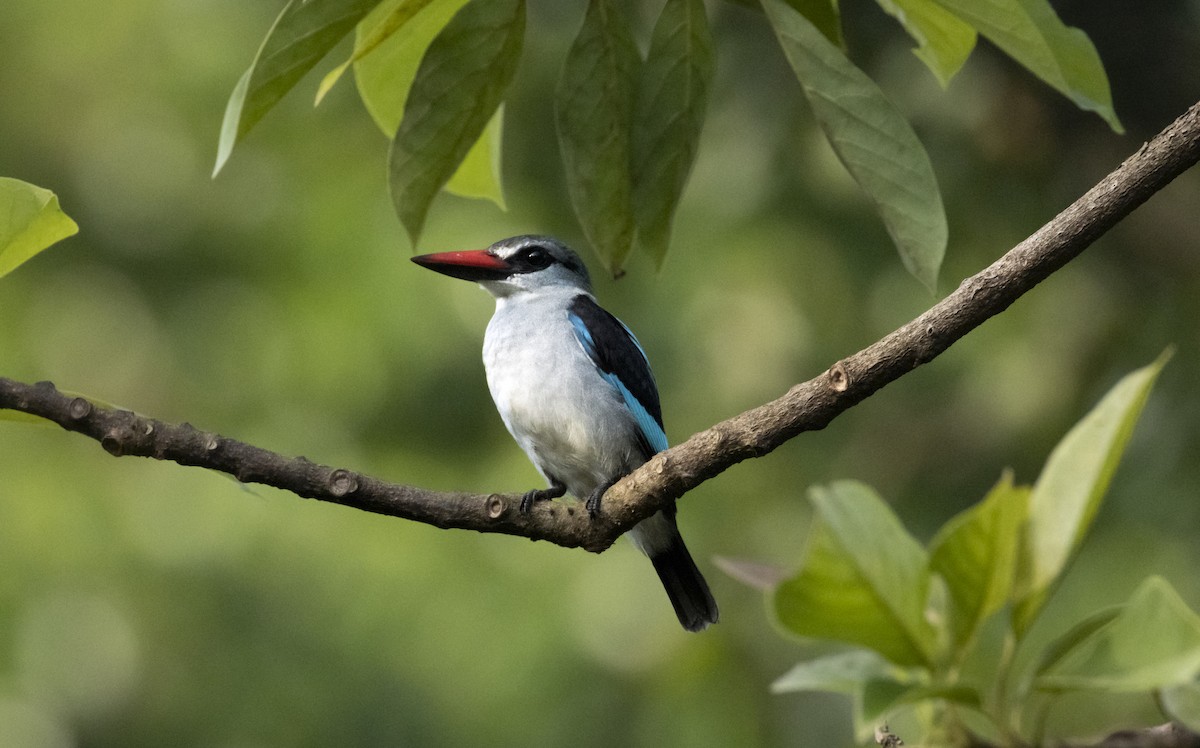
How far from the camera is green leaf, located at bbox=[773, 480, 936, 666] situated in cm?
104

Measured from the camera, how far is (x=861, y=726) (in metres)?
1.06

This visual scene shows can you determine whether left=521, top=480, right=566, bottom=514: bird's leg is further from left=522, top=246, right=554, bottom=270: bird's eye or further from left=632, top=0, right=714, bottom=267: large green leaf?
left=522, top=246, right=554, bottom=270: bird's eye

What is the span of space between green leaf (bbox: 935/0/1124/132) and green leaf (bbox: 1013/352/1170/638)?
0.82 m

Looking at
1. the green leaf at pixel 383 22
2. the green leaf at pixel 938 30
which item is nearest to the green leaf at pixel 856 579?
the green leaf at pixel 938 30

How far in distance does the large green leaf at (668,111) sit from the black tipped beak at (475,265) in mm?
1949

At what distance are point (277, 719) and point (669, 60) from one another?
18.2 ft

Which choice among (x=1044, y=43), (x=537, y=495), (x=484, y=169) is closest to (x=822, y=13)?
(x=1044, y=43)

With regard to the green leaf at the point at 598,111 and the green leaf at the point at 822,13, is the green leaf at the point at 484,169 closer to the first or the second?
the green leaf at the point at 598,111

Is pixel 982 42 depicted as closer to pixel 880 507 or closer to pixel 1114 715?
pixel 1114 715

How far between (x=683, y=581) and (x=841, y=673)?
281 cm

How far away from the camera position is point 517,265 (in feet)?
14.1

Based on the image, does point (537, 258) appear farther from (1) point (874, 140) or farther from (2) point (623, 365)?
(1) point (874, 140)

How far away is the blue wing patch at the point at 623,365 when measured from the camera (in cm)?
388

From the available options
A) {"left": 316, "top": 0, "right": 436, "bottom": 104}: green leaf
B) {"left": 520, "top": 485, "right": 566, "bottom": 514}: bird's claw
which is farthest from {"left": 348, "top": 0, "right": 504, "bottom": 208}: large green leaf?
{"left": 520, "top": 485, "right": 566, "bottom": 514}: bird's claw
